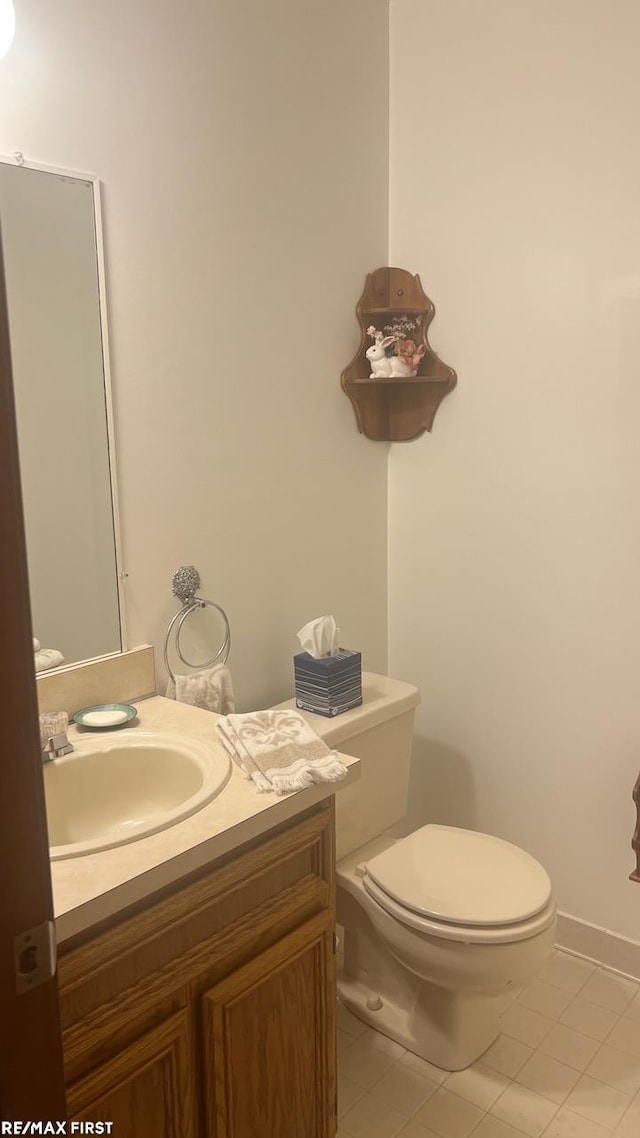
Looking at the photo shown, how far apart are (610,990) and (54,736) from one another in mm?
1557

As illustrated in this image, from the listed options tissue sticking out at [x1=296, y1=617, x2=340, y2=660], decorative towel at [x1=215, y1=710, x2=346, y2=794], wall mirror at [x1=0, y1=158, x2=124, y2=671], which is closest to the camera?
decorative towel at [x1=215, y1=710, x2=346, y2=794]

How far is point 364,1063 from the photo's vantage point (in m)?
1.86

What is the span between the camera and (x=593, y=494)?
2.04 m

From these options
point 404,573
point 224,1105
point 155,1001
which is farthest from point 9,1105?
point 404,573

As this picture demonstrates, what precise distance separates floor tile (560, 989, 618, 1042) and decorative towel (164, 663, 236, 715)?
1.11 metres

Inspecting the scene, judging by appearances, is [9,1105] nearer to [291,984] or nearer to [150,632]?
[291,984]

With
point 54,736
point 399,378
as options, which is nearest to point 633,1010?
point 54,736

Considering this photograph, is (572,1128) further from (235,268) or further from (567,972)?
(235,268)

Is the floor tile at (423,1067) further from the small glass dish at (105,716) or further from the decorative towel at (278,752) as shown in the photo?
the small glass dish at (105,716)

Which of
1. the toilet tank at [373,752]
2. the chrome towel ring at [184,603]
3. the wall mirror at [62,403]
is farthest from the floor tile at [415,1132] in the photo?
the wall mirror at [62,403]

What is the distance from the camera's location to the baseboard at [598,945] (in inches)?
83.8

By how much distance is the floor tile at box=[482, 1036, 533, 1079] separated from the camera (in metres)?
1.84

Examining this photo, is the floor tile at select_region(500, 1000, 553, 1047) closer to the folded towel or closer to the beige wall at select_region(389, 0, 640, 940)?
the beige wall at select_region(389, 0, 640, 940)

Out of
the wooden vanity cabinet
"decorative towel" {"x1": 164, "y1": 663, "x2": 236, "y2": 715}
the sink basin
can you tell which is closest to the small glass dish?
the sink basin
